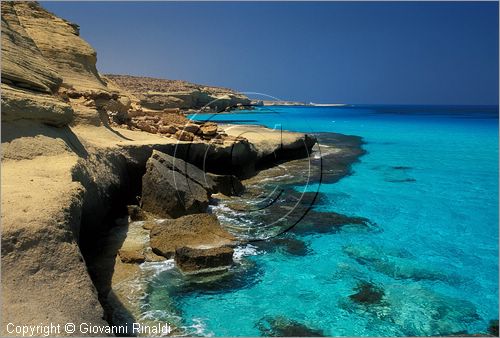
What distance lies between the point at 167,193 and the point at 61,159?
9.67ft

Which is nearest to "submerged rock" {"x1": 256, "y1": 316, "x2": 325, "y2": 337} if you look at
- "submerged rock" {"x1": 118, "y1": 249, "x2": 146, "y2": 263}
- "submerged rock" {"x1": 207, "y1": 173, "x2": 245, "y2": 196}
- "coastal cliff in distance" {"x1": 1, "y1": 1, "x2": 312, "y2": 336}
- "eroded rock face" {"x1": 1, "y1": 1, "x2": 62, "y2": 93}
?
"coastal cliff in distance" {"x1": 1, "y1": 1, "x2": 312, "y2": 336}

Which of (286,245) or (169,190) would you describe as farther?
(169,190)

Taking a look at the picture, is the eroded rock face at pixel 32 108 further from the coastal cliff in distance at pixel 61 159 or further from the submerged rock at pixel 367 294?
the submerged rock at pixel 367 294

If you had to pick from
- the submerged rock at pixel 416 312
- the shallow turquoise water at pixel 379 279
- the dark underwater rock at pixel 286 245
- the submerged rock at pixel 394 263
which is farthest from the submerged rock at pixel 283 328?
the submerged rock at pixel 394 263

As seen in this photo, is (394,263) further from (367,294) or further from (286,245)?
(286,245)

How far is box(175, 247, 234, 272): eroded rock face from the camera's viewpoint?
25.5 ft

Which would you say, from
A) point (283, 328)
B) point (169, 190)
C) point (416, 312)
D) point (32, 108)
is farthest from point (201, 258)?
point (32, 108)

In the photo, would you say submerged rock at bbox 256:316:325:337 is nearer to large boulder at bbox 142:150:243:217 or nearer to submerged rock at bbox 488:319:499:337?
submerged rock at bbox 488:319:499:337

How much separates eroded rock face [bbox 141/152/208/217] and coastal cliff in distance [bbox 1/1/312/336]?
2.88 ft

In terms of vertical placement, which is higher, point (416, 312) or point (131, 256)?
point (131, 256)

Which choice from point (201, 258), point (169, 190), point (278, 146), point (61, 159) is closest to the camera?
point (201, 258)

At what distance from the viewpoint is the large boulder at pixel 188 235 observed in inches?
330

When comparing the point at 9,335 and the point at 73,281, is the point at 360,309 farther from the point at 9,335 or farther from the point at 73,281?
the point at 9,335

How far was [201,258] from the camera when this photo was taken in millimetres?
7809
